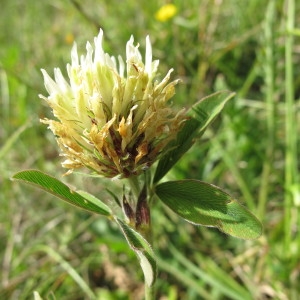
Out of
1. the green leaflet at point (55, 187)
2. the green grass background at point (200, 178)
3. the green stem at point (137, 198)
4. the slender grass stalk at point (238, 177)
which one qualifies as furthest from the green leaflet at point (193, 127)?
the slender grass stalk at point (238, 177)

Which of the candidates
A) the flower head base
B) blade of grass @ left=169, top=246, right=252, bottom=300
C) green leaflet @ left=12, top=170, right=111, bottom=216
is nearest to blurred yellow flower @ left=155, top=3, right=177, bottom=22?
blade of grass @ left=169, top=246, right=252, bottom=300

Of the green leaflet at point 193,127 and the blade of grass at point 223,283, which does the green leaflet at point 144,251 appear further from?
the blade of grass at point 223,283

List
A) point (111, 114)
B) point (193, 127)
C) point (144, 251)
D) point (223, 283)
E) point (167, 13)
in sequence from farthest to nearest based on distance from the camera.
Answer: point (167, 13)
point (223, 283)
point (193, 127)
point (111, 114)
point (144, 251)

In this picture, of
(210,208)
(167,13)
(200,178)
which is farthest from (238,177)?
(167,13)

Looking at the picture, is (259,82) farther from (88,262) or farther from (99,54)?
(99,54)

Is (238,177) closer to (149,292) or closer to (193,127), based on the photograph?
(193,127)

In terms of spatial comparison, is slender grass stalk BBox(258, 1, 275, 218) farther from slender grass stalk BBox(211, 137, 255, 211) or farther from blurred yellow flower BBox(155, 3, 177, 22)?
blurred yellow flower BBox(155, 3, 177, 22)

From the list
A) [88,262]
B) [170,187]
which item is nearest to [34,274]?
[88,262]
